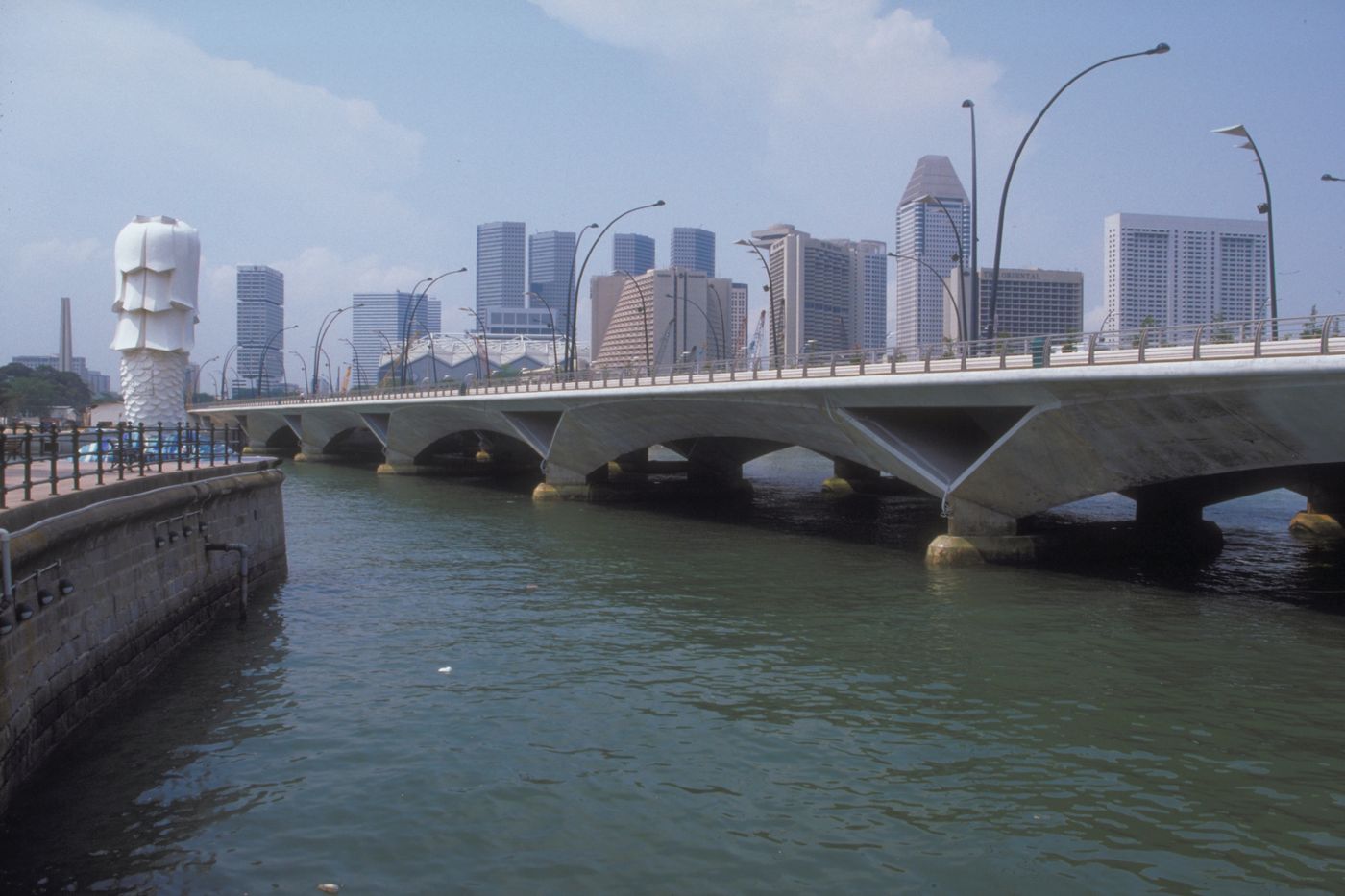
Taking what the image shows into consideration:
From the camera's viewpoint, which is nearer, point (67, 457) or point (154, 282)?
point (67, 457)

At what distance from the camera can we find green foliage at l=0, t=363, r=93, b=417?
10319cm

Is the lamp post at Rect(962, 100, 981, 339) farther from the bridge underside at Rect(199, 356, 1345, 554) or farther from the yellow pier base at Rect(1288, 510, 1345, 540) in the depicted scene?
the yellow pier base at Rect(1288, 510, 1345, 540)

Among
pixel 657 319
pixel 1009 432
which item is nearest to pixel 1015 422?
pixel 1009 432

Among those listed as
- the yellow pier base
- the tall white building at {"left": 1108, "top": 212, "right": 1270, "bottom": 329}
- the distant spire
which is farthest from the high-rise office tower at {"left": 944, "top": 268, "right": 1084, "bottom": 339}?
the distant spire

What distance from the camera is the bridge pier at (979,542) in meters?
30.0

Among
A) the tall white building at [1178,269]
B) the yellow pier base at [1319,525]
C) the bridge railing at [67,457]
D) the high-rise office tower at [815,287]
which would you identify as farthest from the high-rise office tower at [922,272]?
the bridge railing at [67,457]

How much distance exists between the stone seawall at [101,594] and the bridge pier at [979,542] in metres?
18.2

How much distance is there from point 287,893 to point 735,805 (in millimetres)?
4703

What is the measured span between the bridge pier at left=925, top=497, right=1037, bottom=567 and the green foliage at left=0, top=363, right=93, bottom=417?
280 feet

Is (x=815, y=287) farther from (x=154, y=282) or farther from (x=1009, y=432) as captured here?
(x=1009, y=432)

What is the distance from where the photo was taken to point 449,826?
1146 cm

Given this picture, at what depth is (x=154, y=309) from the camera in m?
45.3

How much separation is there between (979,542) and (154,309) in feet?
113

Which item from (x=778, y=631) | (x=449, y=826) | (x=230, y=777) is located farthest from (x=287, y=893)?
(x=778, y=631)
